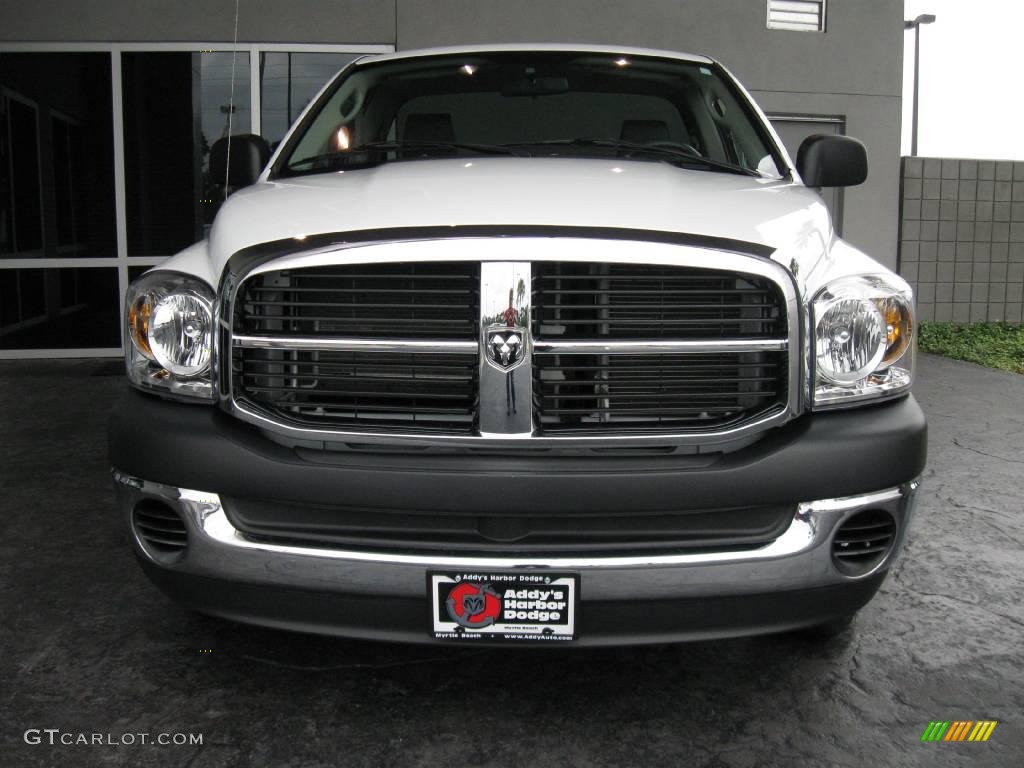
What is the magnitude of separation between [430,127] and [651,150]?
32.1 inches

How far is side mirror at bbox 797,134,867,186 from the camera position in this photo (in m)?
3.13

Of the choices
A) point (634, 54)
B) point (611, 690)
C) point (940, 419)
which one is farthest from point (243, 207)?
point (940, 419)

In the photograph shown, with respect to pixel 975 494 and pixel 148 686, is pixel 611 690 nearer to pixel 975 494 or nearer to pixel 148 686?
pixel 148 686

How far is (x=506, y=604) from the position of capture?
2.00 meters

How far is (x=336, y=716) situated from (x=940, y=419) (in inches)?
190

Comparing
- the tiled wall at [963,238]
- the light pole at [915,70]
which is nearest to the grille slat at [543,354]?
the tiled wall at [963,238]

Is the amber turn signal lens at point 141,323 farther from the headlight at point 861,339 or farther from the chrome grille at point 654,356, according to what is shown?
the headlight at point 861,339

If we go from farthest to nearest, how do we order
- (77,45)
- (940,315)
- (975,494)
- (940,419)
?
(940,315)
(77,45)
(940,419)
(975,494)

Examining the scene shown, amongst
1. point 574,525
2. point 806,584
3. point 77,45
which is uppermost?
point 77,45

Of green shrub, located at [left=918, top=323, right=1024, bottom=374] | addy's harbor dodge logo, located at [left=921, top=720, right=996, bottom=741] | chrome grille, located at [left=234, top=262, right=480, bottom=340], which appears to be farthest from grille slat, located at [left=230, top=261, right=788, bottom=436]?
green shrub, located at [left=918, top=323, right=1024, bottom=374]

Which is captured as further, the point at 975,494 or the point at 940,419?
the point at 940,419

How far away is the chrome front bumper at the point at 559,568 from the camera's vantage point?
78.3 inches

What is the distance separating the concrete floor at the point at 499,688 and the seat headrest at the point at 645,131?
67.2 inches

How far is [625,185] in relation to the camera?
2336 mm
